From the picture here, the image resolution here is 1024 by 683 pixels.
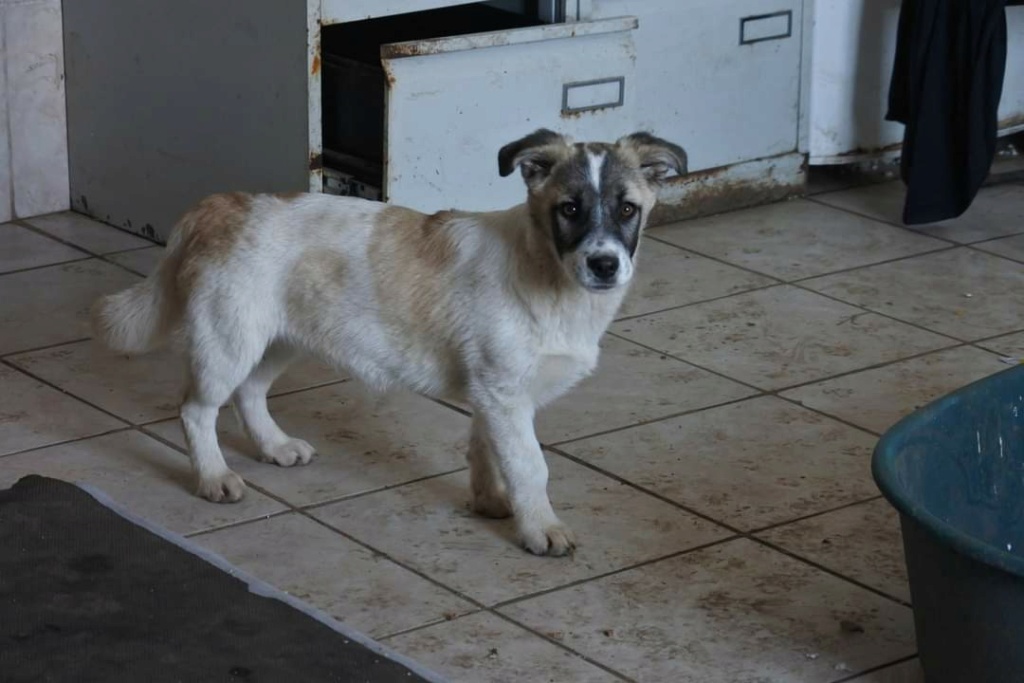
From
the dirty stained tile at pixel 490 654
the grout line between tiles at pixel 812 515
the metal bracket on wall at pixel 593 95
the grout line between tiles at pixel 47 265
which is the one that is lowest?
the dirty stained tile at pixel 490 654

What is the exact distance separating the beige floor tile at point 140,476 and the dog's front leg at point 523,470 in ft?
1.64

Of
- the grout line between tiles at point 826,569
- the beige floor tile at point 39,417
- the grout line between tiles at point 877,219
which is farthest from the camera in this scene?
the grout line between tiles at point 877,219

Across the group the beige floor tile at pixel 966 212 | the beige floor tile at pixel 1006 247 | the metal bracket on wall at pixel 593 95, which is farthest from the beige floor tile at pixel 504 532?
the beige floor tile at pixel 966 212

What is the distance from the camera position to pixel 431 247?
10.5ft

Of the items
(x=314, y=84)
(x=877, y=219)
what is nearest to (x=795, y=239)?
(x=877, y=219)

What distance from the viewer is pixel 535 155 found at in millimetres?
3057

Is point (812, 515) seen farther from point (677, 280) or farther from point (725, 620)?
point (677, 280)

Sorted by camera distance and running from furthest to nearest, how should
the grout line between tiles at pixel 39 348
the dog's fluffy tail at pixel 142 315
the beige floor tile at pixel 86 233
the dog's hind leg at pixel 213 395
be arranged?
the beige floor tile at pixel 86 233 → the grout line between tiles at pixel 39 348 → the dog's fluffy tail at pixel 142 315 → the dog's hind leg at pixel 213 395

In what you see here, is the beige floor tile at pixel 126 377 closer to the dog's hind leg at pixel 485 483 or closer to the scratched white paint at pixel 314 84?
the scratched white paint at pixel 314 84

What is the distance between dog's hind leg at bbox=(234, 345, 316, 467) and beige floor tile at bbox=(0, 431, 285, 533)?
15 centimetres

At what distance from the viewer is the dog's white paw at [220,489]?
331cm

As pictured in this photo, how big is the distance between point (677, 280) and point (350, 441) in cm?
141

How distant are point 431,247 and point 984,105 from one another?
2.54 m

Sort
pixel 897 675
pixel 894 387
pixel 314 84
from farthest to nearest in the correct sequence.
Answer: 1. pixel 314 84
2. pixel 894 387
3. pixel 897 675
